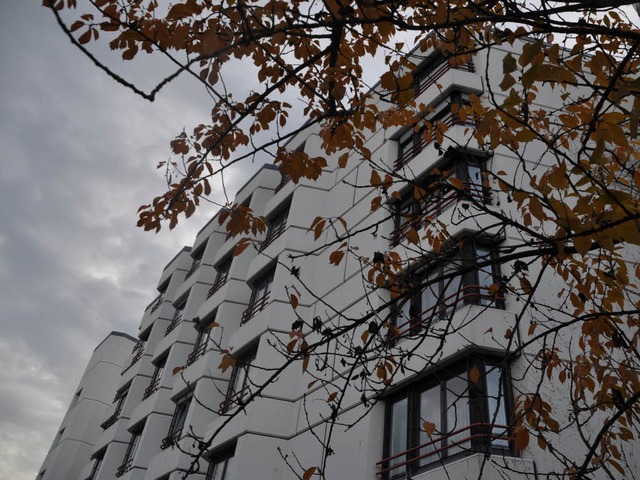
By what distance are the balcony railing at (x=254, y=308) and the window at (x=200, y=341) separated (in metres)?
2.35

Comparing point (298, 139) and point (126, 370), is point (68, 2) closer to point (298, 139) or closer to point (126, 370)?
point (298, 139)

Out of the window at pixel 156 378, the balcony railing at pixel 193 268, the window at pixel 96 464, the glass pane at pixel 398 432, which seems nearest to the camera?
the glass pane at pixel 398 432

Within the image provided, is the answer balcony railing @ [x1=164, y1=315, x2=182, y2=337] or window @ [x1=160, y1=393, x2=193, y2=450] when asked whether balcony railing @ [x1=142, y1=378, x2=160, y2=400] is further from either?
window @ [x1=160, y1=393, x2=193, y2=450]

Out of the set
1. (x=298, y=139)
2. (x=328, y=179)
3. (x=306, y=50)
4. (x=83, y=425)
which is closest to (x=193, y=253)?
(x=298, y=139)

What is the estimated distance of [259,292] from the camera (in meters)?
17.0

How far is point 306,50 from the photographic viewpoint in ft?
17.3

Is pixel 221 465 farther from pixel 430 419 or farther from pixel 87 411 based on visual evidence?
pixel 87 411

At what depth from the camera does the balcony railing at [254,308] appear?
51.3 ft

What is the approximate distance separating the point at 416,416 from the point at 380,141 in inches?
323

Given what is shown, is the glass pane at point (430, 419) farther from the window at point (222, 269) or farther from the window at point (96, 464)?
the window at point (96, 464)

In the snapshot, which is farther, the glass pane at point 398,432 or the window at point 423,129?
the window at point 423,129

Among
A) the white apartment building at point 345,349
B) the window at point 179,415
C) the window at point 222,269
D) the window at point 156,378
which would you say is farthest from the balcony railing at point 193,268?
the window at point 179,415

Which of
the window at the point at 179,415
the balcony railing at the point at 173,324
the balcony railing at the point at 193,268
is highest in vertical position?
the balcony railing at the point at 193,268

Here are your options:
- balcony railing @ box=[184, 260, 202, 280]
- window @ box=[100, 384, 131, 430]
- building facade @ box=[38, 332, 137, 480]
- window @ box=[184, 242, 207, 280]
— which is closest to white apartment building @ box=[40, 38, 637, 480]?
window @ box=[100, 384, 131, 430]
